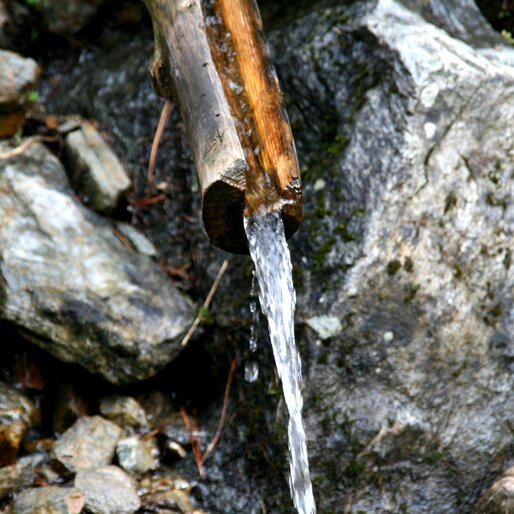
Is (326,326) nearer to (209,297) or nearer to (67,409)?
(209,297)

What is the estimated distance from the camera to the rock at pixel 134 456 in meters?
3.73

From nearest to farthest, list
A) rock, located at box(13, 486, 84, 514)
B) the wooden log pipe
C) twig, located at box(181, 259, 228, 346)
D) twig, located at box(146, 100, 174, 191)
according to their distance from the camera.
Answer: the wooden log pipe
rock, located at box(13, 486, 84, 514)
twig, located at box(181, 259, 228, 346)
twig, located at box(146, 100, 174, 191)

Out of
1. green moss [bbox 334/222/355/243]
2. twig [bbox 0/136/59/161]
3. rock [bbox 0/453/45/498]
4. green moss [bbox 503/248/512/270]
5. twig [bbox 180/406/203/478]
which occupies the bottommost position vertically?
twig [bbox 180/406/203/478]

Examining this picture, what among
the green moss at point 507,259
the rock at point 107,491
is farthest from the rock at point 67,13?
the green moss at point 507,259

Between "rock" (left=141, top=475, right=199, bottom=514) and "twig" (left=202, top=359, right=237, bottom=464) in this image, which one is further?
"twig" (left=202, top=359, right=237, bottom=464)

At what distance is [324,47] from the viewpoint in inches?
154

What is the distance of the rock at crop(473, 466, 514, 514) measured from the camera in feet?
10.2

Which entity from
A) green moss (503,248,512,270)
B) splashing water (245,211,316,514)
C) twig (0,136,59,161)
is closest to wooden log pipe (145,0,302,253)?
splashing water (245,211,316,514)

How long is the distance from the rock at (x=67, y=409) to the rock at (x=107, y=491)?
1.36ft

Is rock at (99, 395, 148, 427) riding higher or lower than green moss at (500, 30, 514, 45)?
Result: lower

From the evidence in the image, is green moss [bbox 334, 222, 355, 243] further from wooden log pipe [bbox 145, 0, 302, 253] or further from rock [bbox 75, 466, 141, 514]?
rock [bbox 75, 466, 141, 514]

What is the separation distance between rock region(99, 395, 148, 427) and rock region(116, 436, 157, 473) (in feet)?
0.41

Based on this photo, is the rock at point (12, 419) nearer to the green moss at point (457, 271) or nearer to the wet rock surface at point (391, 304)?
the wet rock surface at point (391, 304)

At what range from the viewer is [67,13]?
5.12 m
